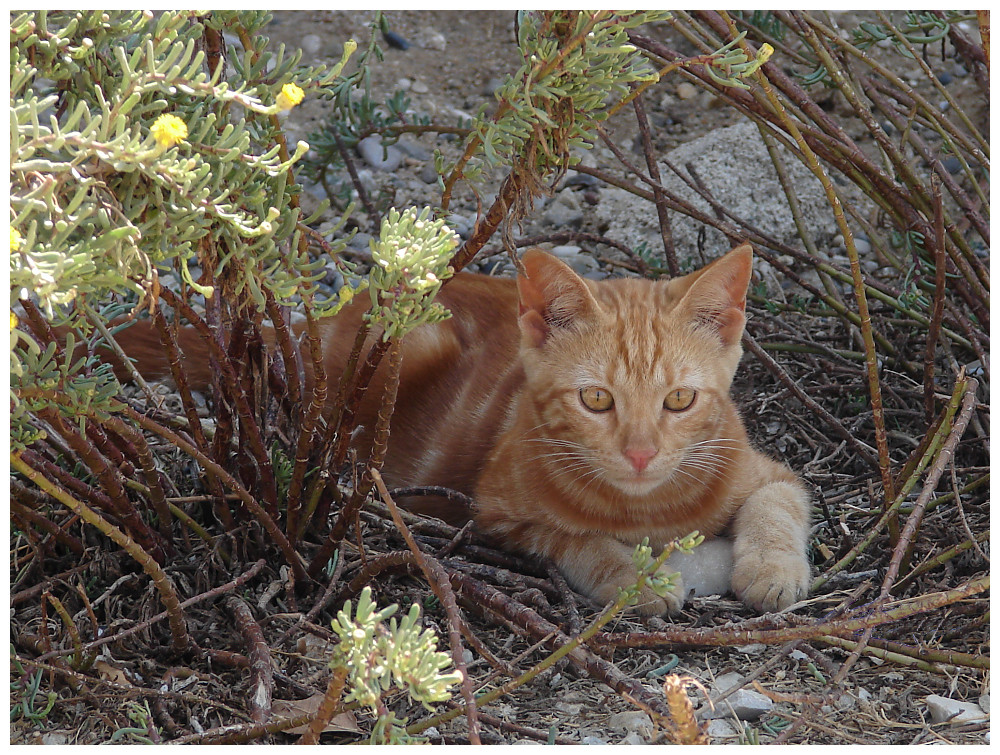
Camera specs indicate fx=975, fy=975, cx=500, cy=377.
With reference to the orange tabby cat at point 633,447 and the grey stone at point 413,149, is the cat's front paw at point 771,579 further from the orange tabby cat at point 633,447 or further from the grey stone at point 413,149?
the grey stone at point 413,149

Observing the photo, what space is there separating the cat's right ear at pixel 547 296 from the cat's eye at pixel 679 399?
29 cm

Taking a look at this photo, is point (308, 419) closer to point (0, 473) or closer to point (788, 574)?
point (0, 473)

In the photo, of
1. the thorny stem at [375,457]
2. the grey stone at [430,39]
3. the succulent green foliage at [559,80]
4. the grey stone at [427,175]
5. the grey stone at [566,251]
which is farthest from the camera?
the grey stone at [430,39]

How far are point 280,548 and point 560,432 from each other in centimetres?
76

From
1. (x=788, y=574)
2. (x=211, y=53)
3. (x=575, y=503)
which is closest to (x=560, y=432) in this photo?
(x=575, y=503)

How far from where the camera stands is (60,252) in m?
1.29

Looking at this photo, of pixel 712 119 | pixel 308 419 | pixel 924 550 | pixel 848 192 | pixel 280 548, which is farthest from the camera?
pixel 712 119

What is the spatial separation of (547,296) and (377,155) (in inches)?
89.1

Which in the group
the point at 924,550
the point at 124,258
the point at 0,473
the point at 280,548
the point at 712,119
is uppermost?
the point at 712,119

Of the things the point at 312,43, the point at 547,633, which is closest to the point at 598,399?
the point at 547,633

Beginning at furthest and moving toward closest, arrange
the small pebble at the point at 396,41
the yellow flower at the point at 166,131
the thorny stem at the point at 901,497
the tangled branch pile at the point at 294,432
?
the small pebble at the point at 396,41, the thorny stem at the point at 901,497, the tangled branch pile at the point at 294,432, the yellow flower at the point at 166,131

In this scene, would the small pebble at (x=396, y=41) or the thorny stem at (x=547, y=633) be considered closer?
the thorny stem at (x=547, y=633)

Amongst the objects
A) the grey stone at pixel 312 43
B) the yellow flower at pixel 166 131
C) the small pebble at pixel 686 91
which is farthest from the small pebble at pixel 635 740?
the grey stone at pixel 312 43

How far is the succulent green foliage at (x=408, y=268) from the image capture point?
152 cm
